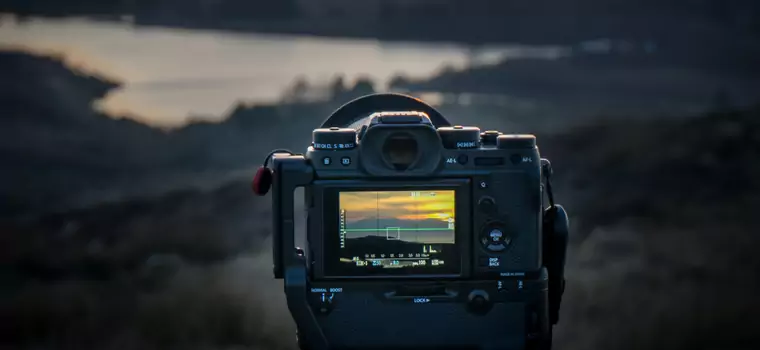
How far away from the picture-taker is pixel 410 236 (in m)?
2.21

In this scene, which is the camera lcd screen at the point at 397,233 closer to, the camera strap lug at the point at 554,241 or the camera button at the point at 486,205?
the camera button at the point at 486,205

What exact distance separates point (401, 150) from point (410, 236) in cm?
19

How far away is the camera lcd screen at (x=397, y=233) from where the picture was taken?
2201 millimetres

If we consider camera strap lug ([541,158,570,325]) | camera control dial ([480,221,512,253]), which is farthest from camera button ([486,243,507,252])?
camera strap lug ([541,158,570,325])

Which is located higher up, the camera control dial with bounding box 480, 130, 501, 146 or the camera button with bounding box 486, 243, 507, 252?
the camera control dial with bounding box 480, 130, 501, 146

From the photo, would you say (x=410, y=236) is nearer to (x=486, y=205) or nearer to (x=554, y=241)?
(x=486, y=205)

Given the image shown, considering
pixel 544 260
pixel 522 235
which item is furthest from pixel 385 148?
pixel 544 260

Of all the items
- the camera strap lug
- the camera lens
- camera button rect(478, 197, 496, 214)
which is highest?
the camera lens

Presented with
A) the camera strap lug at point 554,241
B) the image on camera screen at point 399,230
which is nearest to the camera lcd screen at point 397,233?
the image on camera screen at point 399,230

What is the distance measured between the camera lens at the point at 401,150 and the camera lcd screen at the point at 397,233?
0.22 ft

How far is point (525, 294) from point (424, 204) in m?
0.32

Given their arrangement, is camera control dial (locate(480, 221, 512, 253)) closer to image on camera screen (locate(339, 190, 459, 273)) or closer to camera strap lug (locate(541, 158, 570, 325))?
image on camera screen (locate(339, 190, 459, 273))

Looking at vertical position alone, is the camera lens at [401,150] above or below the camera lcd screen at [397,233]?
above

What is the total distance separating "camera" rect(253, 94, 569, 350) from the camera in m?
2.21
